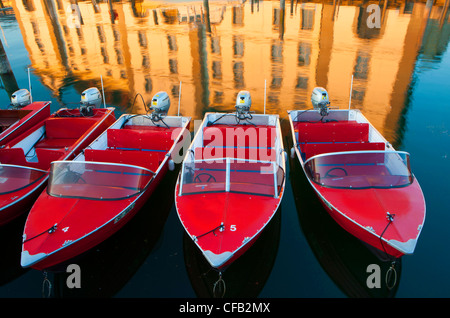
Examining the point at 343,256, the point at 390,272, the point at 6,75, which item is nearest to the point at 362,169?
the point at 343,256

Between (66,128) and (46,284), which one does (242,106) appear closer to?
(66,128)

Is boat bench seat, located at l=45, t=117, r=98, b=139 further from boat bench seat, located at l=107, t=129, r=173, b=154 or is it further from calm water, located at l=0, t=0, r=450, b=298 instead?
calm water, located at l=0, t=0, r=450, b=298

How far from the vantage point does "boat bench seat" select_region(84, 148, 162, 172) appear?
7777 mm

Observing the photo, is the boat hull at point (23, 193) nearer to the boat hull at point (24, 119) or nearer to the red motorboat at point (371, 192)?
the boat hull at point (24, 119)

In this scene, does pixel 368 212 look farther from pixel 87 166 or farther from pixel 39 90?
pixel 39 90

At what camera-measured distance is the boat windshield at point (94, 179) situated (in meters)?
6.62

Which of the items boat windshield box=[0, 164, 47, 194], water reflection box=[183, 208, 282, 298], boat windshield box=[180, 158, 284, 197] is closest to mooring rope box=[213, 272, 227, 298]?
water reflection box=[183, 208, 282, 298]

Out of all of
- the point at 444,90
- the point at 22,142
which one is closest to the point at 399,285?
the point at 22,142

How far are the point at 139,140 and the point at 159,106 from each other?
1783mm

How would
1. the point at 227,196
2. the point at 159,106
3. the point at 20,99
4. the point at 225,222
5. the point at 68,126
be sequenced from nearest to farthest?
the point at 225,222 < the point at 227,196 < the point at 68,126 < the point at 159,106 < the point at 20,99

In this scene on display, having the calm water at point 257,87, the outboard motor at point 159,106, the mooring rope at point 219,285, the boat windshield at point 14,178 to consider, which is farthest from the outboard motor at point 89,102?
the mooring rope at point 219,285

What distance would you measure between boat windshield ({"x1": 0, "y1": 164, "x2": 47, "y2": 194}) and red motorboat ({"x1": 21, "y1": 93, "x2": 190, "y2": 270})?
2.37 feet

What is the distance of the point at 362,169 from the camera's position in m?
6.86
